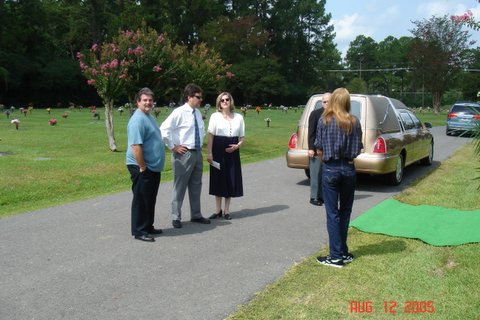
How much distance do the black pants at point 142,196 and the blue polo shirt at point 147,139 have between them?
0.32 ft

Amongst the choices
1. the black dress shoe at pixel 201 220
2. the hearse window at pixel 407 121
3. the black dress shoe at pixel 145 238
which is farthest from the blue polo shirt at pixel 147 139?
the hearse window at pixel 407 121

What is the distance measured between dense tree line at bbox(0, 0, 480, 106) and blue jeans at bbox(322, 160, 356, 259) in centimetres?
4835

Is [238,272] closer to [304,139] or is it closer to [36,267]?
[36,267]

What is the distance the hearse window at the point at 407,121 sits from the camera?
1052 centimetres

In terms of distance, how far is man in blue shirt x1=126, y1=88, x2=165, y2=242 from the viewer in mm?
5676

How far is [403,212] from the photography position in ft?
23.4

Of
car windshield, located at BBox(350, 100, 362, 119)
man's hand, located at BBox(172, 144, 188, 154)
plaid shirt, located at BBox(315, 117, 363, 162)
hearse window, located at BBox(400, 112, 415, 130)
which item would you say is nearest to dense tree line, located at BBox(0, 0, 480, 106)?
hearse window, located at BBox(400, 112, 415, 130)

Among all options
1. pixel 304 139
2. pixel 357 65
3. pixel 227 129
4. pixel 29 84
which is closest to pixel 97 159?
pixel 304 139

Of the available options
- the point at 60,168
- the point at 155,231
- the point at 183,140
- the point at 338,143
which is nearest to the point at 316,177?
the point at 183,140

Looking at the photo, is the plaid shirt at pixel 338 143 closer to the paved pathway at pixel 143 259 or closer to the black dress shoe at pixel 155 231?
the paved pathway at pixel 143 259

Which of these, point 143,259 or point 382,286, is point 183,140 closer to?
point 143,259

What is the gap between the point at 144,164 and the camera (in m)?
5.67

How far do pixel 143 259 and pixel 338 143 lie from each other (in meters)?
2.33

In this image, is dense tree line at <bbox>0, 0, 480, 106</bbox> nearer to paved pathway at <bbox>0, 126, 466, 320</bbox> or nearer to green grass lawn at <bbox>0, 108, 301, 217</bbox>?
green grass lawn at <bbox>0, 108, 301, 217</bbox>
